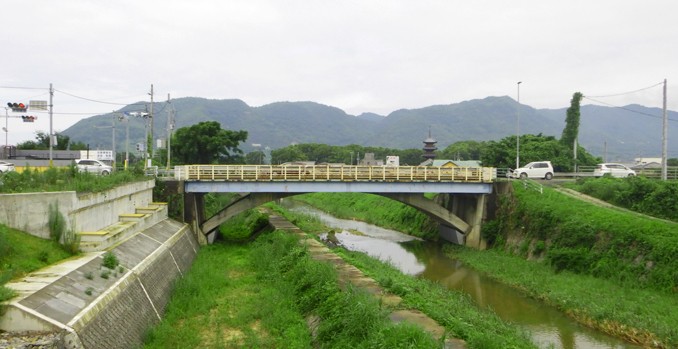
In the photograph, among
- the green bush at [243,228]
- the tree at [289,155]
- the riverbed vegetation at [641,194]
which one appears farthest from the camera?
the tree at [289,155]

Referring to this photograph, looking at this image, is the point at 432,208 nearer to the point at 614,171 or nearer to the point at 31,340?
the point at 614,171

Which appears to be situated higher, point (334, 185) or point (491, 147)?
point (491, 147)

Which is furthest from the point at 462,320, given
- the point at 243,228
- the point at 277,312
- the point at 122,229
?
the point at 243,228

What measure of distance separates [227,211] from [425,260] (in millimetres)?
14093

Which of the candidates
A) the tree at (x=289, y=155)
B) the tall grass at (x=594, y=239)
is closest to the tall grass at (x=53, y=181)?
the tall grass at (x=594, y=239)

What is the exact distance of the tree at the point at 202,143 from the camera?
2377 inches

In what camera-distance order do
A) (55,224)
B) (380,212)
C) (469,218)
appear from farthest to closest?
(380,212)
(469,218)
(55,224)

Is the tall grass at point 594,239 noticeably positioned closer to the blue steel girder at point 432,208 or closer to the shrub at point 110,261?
the blue steel girder at point 432,208

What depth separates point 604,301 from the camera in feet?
67.6

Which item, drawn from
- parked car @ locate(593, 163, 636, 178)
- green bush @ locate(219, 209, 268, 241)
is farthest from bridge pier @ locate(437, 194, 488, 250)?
green bush @ locate(219, 209, 268, 241)

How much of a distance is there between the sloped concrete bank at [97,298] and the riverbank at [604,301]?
16755 mm

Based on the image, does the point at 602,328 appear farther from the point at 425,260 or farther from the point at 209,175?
the point at 209,175

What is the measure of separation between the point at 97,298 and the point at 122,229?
752cm

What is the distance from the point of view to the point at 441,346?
11844 mm
